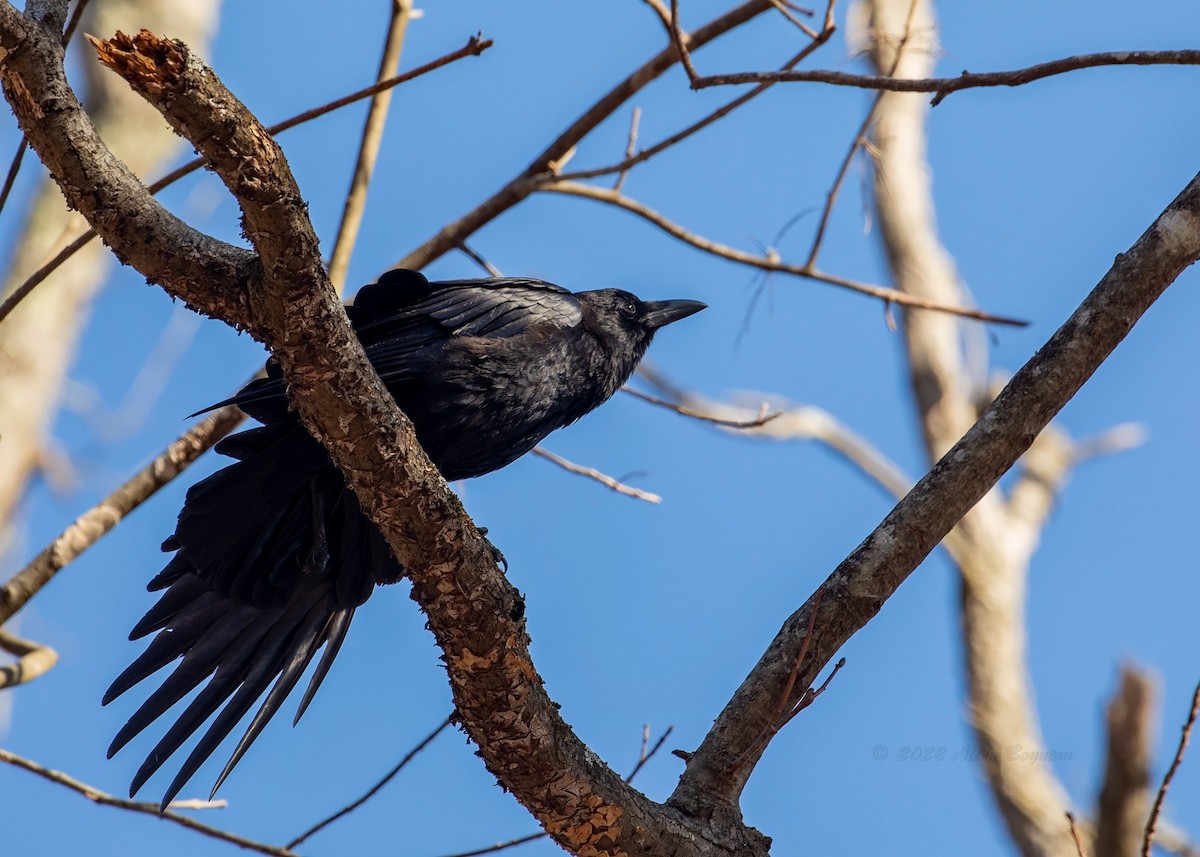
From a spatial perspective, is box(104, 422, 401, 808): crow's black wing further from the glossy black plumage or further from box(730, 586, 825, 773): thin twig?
box(730, 586, 825, 773): thin twig

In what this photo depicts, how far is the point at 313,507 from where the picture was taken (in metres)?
4.37

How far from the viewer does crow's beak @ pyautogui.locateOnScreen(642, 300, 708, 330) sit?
18.1 feet

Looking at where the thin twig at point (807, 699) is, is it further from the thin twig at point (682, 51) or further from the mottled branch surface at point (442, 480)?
the thin twig at point (682, 51)

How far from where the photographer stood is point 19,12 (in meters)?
2.84

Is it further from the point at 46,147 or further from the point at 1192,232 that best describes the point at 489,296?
the point at 1192,232

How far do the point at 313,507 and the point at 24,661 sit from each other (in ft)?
4.15

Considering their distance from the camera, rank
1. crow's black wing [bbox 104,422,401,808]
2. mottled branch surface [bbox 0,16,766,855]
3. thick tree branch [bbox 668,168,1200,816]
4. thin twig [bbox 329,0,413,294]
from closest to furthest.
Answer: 1. mottled branch surface [bbox 0,16,766,855]
2. thick tree branch [bbox 668,168,1200,816]
3. crow's black wing [bbox 104,422,401,808]
4. thin twig [bbox 329,0,413,294]

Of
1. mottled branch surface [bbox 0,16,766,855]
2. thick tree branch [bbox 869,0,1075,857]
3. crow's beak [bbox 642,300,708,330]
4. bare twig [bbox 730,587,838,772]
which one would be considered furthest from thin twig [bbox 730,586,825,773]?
thick tree branch [bbox 869,0,1075,857]

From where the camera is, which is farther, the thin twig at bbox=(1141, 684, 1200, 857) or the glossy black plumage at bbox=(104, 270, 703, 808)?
the glossy black plumage at bbox=(104, 270, 703, 808)

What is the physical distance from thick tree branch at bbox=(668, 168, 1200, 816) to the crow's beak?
2.22 m

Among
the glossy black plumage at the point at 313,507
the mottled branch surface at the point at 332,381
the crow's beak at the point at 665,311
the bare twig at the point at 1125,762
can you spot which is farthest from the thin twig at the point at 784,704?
the crow's beak at the point at 665,311

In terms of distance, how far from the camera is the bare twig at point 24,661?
14.5 ft

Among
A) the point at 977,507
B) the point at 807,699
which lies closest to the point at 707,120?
the point at 807,699

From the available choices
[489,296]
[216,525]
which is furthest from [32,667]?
[489,296]
